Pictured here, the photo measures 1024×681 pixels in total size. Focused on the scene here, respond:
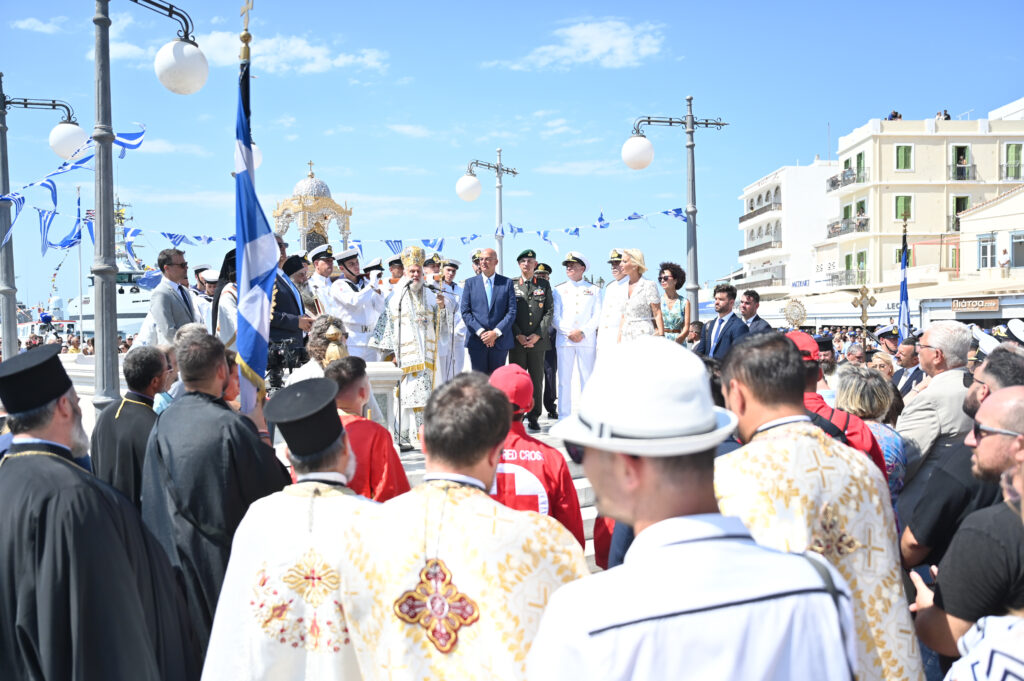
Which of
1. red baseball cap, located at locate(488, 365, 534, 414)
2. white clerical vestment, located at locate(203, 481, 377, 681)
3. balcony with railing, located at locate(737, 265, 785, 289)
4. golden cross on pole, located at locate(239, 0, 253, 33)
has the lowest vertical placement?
white clerical vestment, located at locate(203, 481, 377, 681)

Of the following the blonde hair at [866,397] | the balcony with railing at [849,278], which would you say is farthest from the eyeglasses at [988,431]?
the balcony with railing at [849,278]

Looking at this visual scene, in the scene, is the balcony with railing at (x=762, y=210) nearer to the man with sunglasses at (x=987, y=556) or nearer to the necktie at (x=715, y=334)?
the necktie at (x=715, y=334)

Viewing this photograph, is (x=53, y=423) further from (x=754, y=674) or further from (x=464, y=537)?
(x=754, y=674)

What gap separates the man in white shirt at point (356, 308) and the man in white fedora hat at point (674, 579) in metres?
7.82

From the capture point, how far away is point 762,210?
68.2 metres

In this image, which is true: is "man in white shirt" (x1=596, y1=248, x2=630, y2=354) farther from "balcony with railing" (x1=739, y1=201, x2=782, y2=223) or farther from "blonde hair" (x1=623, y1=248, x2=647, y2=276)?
"balcony with railing" (x1=739, y1=201, x2=782, y2=223)

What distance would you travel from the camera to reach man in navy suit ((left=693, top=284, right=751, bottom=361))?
9.09 metres

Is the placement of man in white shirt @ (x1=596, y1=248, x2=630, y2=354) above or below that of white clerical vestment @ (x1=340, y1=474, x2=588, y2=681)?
above

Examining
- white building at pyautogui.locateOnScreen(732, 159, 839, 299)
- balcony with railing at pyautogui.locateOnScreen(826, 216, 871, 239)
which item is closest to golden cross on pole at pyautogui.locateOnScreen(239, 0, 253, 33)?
balcony with railing at pyautogui.locateOnScreen(826, 216, 871, 239)

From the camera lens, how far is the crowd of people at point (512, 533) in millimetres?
1374

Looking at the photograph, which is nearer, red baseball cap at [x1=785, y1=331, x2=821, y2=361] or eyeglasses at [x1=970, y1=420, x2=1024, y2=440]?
eyeglasses at [x1=970, y1=420, x2=1024, y2=440]

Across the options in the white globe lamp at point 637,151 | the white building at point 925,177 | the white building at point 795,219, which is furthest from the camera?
the white building at point 795,219

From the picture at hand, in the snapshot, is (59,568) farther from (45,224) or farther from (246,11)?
(45,224)

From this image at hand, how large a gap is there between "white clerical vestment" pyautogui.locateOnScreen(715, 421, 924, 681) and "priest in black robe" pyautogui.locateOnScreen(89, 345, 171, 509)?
3155 millimetres
